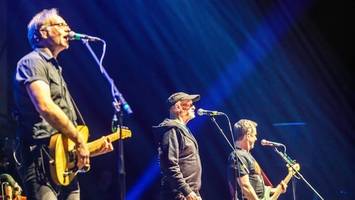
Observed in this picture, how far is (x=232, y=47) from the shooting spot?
329 inches

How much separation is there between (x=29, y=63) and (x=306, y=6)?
6.14m

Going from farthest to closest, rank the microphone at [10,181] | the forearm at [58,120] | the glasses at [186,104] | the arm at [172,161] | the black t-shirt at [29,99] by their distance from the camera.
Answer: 1. the microphone at [10,181]
2. the glasses at [186,104]
3. the arm at [172,161]
4. the black t-shirt at [29,99]
5. the forearm at [58,120]

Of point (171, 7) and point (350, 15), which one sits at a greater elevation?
point (171, 7)

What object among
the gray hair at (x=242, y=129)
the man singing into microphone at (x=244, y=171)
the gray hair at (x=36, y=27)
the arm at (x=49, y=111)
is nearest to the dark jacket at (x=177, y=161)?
the man singing into microphone at (x=244, y=171)

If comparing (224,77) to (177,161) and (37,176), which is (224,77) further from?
(37,176)

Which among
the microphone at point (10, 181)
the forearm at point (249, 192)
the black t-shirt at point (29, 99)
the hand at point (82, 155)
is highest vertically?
the black t-shirt at point (29, 99)

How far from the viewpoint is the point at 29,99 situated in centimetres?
333

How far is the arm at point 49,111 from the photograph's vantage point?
Result: 3201mm

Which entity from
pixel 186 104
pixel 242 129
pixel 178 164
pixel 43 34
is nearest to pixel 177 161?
pixel 178 164

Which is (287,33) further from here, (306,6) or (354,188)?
(354,188)

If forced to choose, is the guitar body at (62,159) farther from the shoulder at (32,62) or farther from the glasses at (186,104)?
the glasses at (186,104)

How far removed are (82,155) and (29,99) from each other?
1.43ft

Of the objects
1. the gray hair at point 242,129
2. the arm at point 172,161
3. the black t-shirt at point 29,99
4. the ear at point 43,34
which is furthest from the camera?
the gray hair at point 242,129

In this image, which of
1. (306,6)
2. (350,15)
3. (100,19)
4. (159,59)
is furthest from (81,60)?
(350,15)
